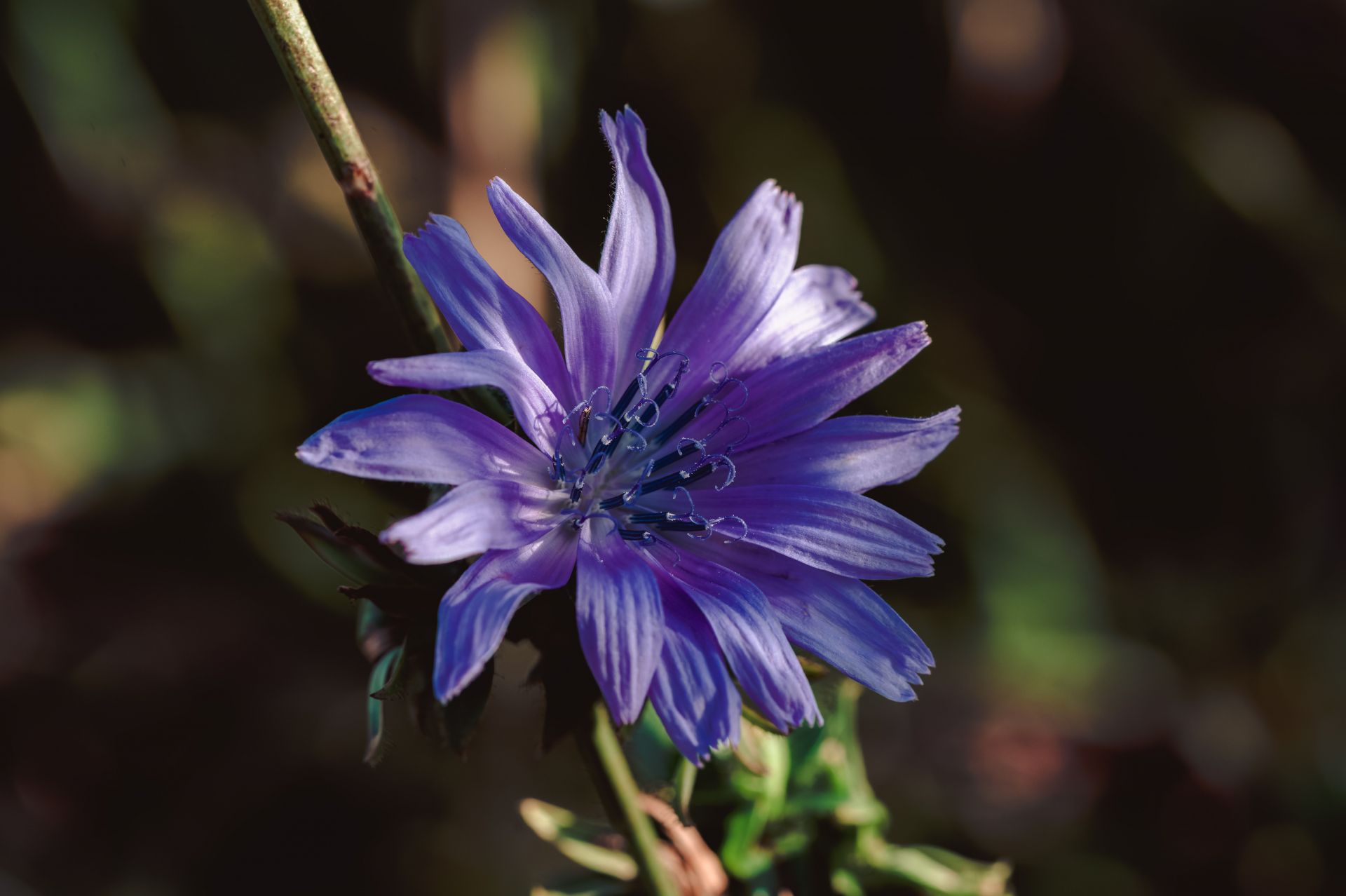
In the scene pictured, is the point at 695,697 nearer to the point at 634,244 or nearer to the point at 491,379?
the point at 491,379

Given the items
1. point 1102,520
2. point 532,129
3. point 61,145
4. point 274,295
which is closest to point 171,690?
point 274,295

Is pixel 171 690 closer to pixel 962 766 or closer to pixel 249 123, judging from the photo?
pixel 249 123

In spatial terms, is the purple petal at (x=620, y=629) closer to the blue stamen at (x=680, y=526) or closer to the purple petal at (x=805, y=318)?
the blue stamen at (x=680, y=526)

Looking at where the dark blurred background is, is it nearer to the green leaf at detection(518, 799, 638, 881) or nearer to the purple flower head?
the green leaf at detection(518, 799, 638, 881)

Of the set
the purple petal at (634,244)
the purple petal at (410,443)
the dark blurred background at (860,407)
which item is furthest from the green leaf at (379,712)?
the dark blurred background at (860,407)

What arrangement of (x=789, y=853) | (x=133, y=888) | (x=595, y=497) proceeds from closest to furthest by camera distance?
(x=595, y=497) → (x=789, y=853) → (x=133, y=888)

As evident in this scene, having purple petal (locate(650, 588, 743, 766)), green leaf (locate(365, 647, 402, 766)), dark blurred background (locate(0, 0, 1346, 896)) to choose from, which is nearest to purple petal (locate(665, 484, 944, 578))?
purple petal (locate(650, 588, 743, 766))

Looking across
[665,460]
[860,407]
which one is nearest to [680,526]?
[665,460]
